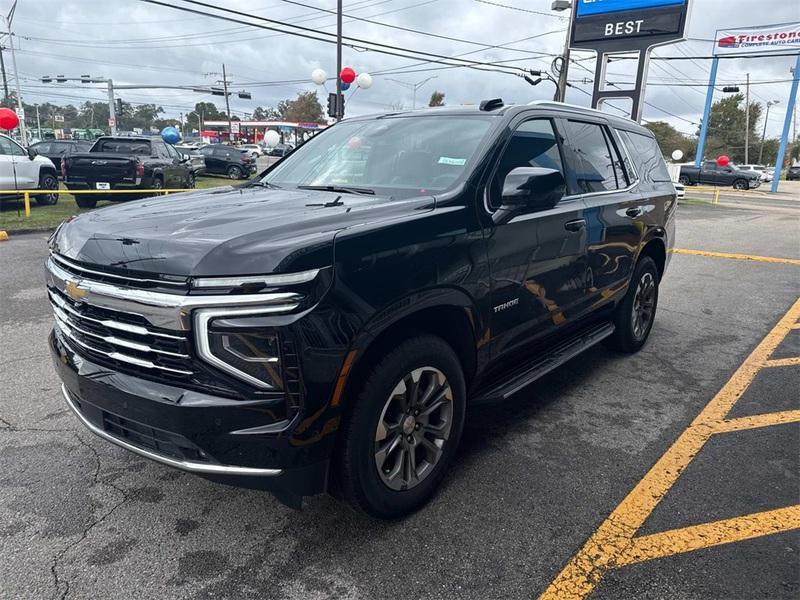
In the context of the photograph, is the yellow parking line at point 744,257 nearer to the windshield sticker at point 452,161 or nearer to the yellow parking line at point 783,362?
the yellow parking line at point 783,362

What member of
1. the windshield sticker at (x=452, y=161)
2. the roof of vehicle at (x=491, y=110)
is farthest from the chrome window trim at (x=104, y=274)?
the roof of vehicle at (x=491, y=110)

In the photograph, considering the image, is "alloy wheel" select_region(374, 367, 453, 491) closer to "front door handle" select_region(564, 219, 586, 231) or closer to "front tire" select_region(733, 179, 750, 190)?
"front door handle" select_region(564, 219, 586, 231)

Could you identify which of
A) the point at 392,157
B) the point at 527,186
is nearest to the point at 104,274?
the point at 392,157

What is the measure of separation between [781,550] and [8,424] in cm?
418

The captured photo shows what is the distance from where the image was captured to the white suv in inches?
513

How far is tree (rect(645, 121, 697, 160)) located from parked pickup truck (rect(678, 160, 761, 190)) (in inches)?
1832

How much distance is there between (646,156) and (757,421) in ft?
7.91

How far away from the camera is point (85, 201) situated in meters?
13.7

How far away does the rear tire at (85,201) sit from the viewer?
13.5 meters

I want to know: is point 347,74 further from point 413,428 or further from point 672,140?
point 672,140

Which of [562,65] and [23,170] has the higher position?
[562,65]

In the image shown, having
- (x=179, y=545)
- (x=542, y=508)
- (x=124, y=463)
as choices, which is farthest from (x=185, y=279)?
(x=542, y=508)

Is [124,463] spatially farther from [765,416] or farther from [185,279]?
[765,416]

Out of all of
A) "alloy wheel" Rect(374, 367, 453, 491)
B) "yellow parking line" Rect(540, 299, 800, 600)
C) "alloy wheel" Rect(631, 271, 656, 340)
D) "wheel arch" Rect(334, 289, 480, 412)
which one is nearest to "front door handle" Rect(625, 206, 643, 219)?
"alloy wheel" Rect(631, 271, 656, 340)
